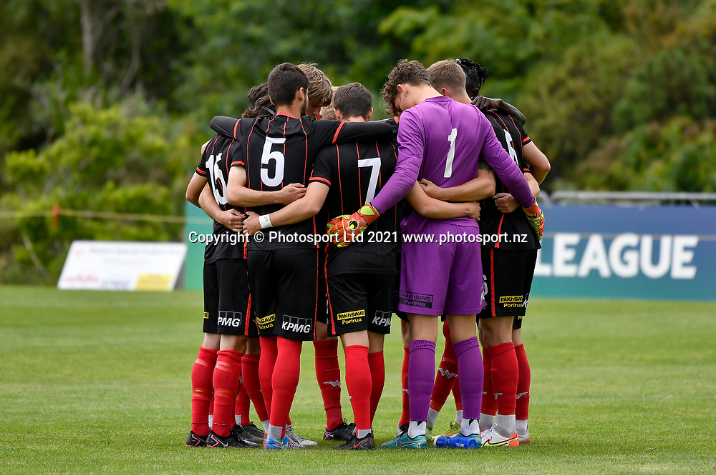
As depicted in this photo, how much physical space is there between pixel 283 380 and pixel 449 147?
169 cm

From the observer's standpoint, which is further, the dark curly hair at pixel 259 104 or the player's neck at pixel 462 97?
the dark curly hair at pixel 259 104

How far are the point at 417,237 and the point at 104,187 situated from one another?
19.4m

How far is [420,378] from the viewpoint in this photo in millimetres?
5285

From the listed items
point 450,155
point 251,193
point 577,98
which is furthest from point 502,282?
point 577,98

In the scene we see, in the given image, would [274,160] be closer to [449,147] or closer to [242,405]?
[449,147]

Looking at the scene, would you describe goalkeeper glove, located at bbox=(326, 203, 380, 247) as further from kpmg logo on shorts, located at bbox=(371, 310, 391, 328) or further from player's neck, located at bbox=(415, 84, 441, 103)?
player's neck, located at bbox=(415, 84, 441, 103)

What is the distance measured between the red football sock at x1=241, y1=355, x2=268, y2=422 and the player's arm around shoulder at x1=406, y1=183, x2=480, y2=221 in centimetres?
153

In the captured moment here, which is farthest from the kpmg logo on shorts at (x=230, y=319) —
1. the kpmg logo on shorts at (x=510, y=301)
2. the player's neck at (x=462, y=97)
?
the player's neck at (x=462, y=97)

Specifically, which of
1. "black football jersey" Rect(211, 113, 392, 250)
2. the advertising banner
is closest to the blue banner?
the advertising banner

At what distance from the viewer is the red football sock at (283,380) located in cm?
521

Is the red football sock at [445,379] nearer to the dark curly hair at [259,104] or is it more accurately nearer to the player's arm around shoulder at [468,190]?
the player's arm around shoulder at [468,190]

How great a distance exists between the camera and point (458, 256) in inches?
211

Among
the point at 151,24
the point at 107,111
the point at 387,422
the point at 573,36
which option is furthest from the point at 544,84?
the point at 387,422

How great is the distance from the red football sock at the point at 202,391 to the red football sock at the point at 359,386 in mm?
961
